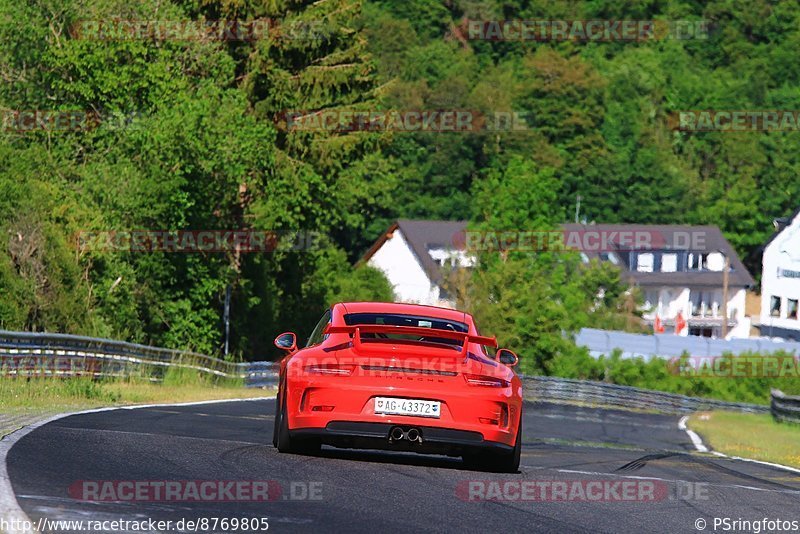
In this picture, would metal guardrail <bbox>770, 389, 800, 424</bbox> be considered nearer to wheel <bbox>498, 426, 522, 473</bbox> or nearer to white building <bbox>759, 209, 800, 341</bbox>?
wheel <bbox>498, 426, 522, 473</bbox>

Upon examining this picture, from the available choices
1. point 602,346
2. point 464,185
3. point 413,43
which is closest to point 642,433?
point 602,346

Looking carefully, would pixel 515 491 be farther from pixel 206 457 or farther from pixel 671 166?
pixel 671 166

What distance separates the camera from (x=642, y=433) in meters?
31.5

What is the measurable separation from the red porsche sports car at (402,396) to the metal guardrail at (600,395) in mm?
33549

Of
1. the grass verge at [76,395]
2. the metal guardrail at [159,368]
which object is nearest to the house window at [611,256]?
the metal guardrail at [159,368]

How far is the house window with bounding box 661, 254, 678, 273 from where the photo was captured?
12006cm

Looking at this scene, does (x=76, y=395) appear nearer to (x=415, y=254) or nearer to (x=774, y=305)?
(x=415, y=254)

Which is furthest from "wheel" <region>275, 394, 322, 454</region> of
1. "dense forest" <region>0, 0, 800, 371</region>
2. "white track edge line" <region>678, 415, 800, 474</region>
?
"dense forest" <region>0, 0, 800, 371</region>

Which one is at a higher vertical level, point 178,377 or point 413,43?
point 413,43

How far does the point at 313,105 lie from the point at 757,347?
3514 centimetres

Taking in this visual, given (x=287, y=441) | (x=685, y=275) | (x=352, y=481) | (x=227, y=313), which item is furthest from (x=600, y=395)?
(x=685, y=275)

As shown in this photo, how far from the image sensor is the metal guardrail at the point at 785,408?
37.5 metres

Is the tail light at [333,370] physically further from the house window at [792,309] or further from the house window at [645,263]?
the house window at [792,309]

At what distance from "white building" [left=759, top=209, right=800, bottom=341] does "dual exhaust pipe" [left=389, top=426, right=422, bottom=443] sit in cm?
10759
